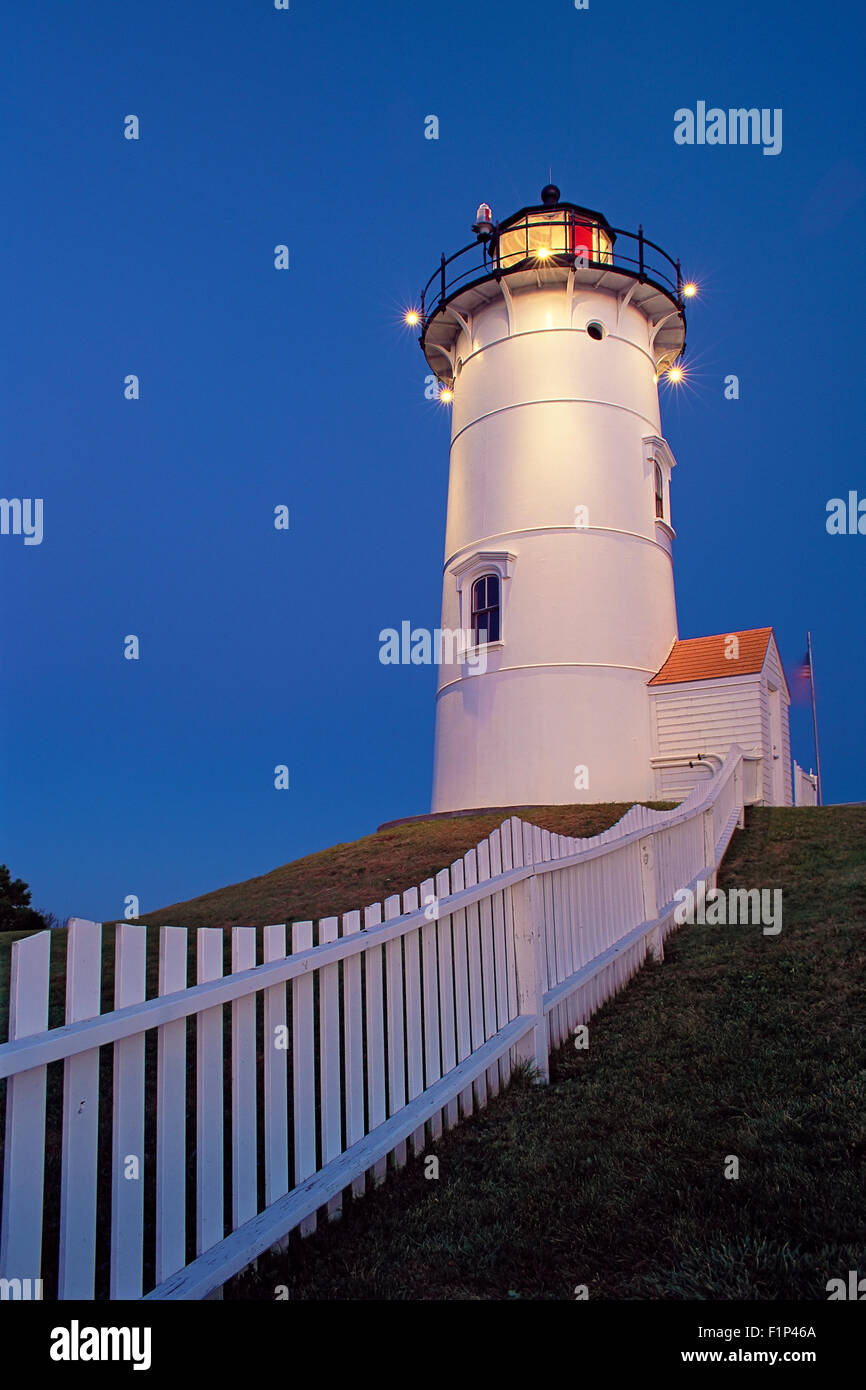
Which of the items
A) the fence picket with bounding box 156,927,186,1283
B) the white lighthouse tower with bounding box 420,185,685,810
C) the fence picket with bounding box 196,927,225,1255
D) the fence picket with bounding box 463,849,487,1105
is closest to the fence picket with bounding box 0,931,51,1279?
the fence picket with bounding box 156,927,186,1283

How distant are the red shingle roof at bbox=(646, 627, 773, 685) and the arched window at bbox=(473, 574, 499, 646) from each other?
13.4 ft

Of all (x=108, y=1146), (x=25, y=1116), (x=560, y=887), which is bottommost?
(x=108, y=1146)

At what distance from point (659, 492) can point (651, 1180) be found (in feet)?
75.1

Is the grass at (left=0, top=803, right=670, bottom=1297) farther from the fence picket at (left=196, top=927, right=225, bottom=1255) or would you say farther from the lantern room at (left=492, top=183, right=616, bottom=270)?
the lantern room at (left=492, top=183, right=616, bottom=270)

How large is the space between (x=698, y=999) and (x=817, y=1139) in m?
2.88

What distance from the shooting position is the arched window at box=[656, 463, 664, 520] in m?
24.7

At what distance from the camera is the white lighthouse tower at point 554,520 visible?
70.9 feet

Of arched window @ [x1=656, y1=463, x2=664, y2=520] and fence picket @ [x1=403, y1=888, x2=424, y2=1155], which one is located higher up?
Answer: arched window @ [x1=656, y1=463, x2=664, y2=520]

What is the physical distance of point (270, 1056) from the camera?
3.70 m

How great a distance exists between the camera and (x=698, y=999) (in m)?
6.94

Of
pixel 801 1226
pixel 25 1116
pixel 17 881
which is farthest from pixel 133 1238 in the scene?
pixel 17 881
